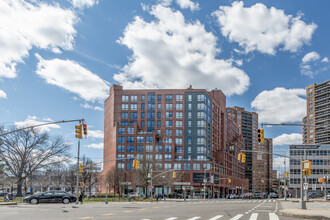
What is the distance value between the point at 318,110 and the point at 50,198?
446 ft

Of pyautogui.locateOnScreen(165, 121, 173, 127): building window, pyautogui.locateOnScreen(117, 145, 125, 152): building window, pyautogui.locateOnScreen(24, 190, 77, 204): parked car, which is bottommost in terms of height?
pyautogui.locateOnScreen(24, 190, 77, 204): parked car

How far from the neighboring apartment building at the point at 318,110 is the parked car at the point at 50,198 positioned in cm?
12706

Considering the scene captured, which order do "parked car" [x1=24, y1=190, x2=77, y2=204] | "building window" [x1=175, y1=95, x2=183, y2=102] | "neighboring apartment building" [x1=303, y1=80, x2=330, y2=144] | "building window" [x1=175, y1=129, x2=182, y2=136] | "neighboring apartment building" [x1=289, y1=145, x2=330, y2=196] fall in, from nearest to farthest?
"parked car" [x1=24, y1=190, x2=77, y2=204] < "building window" [x1=175, y1=129, x2=182, y2=136] < "building window" [x1=175, y1=95, x2=183, y2=102] < "neighboring apartment building" [x1=289, y1=145, x2=330, y2=196] < "neighboring apartment building" [x1=303, y1=80, x2=330, y2=144]

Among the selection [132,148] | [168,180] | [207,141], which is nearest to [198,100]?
[207,141]

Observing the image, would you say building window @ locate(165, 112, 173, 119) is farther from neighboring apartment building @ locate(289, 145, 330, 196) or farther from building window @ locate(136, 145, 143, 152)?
neighboring apartment building @ locate(289, 145, 330, 196)

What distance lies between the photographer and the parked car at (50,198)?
133ft

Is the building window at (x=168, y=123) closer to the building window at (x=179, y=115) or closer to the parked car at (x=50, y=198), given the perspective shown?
the building window at (x=179, y=115)

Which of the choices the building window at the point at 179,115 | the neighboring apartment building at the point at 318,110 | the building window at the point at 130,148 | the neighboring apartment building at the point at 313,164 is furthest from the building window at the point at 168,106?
the neighboring apartment building at the point at 318,110

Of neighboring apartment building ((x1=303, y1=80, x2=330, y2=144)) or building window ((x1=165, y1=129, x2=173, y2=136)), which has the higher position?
neighboring apartment building ((x1=303, y1=80, x2=330, y2=144))

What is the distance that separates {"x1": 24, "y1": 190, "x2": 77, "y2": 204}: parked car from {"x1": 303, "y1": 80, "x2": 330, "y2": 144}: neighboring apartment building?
417ft

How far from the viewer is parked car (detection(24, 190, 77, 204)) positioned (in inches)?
1593

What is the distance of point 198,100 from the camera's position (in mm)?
119938

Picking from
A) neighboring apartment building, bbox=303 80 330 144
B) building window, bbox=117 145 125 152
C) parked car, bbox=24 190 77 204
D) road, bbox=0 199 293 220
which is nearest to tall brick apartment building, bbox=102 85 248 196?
building window, bbox=117 145 125 152

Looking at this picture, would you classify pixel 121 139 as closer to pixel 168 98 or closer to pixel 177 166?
pixel 177 166
